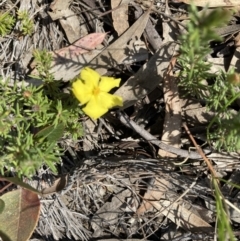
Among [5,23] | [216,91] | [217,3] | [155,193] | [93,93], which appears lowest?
[155,193]

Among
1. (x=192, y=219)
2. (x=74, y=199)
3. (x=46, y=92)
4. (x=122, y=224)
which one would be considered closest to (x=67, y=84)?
(x=46, y=92)

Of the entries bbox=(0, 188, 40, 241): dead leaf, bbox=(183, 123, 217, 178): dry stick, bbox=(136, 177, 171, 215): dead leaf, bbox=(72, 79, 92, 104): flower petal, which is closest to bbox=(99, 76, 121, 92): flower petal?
bbox=(72, 79, 92, 104): flower petal

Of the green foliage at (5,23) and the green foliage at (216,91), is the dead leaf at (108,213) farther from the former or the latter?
the green foliage at (5,23)

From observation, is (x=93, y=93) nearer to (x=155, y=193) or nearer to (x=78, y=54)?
(x=78, y=54)

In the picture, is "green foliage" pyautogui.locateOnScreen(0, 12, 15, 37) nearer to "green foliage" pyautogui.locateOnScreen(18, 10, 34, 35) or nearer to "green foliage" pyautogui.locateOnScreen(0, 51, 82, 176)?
"green foliage" pyautogui.locateOnScreen(18, 10, 34, 35)

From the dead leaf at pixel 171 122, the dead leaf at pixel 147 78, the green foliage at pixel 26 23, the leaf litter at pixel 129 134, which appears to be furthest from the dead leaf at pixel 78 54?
the dead leaf at pixel 171 122

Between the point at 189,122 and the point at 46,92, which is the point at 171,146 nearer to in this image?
the point at 189,122

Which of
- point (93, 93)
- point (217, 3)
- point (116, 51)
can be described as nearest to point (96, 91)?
point (93, 93)
